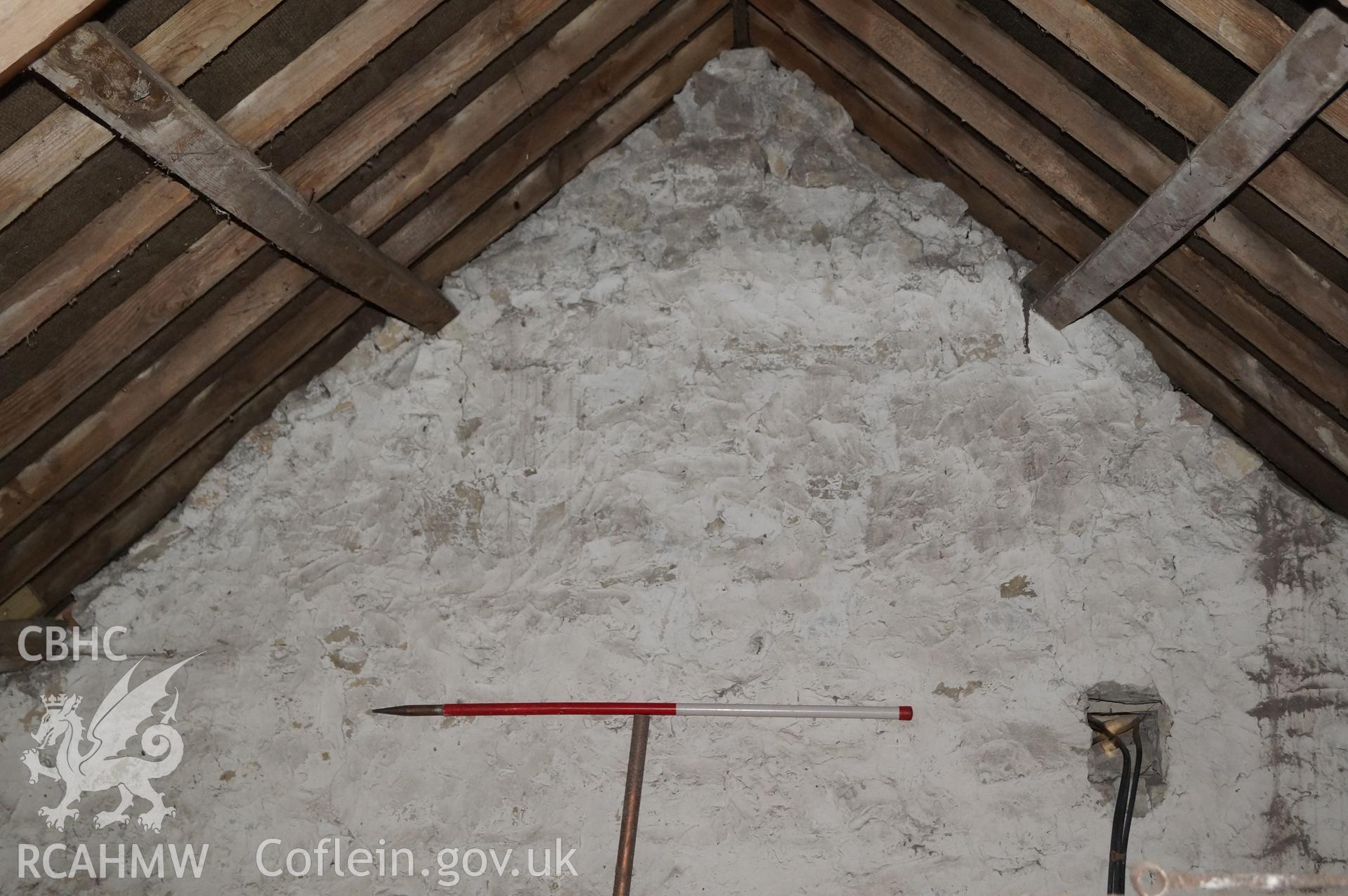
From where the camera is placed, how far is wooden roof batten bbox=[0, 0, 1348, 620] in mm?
2061

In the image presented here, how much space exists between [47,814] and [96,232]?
1.83m

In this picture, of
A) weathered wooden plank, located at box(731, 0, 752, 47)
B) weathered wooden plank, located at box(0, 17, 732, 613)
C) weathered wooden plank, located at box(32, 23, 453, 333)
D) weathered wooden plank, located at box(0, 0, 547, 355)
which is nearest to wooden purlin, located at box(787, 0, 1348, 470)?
weathered wooden plank, located at box(731, 0, 752, 47)

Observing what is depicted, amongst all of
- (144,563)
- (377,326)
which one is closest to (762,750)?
(377,326)

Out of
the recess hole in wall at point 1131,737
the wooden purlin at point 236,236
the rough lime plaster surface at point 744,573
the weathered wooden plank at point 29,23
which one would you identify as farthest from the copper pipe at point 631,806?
the weathered wooden plank at point 29,23

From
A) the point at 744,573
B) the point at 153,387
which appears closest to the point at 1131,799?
the point at 744,573

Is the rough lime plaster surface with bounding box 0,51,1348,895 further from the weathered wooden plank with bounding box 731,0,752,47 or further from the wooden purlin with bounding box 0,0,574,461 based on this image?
the wooden purlin with bounding box 0,0,574,461

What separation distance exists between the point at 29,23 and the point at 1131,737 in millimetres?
2896

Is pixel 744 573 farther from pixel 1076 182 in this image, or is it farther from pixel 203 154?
pixel 203 154

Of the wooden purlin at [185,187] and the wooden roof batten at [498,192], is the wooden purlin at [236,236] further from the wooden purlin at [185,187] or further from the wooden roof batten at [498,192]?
the wooden purlin at [185,187]

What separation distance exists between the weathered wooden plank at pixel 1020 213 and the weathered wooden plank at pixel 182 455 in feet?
1.10

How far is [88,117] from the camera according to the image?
200 cm

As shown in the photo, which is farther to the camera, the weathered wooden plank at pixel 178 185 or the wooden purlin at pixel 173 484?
the wooden purlin at pixel 173 484

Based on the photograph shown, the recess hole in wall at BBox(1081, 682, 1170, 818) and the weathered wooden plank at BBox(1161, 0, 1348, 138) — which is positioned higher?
the weathered wooden plank at BBox(1161, 0, 1348, 138)

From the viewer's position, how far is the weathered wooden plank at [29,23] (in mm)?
1443
